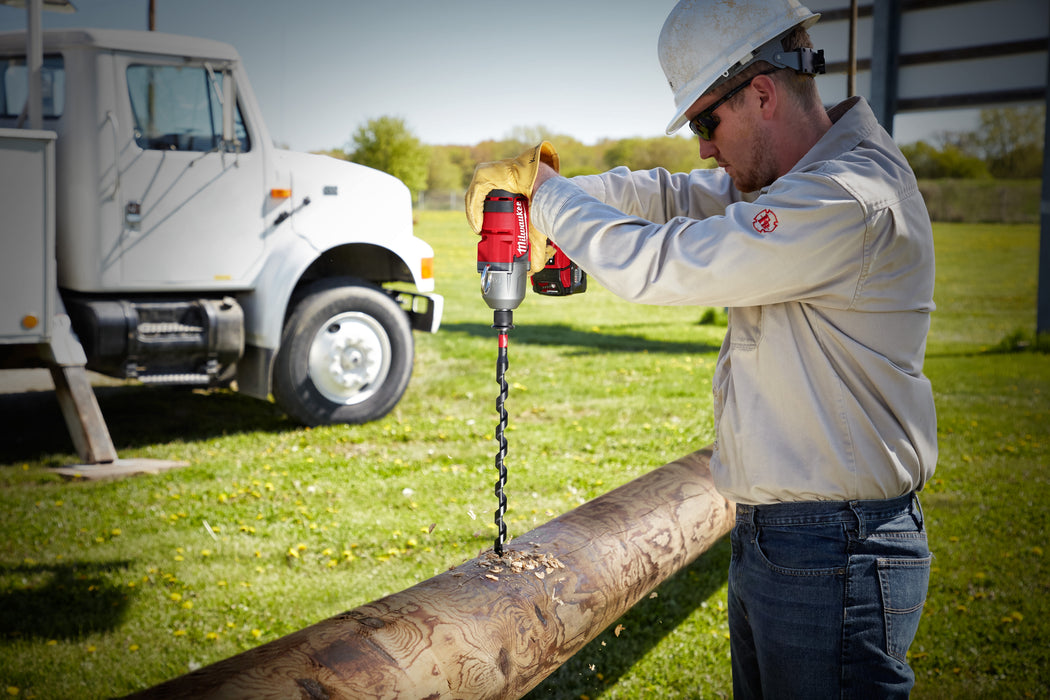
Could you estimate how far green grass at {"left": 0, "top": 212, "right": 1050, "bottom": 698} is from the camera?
2990 mm

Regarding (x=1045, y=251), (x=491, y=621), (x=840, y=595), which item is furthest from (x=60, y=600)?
(x=1045, y=251)

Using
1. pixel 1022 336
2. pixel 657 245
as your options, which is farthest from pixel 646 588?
pixel 1022 336

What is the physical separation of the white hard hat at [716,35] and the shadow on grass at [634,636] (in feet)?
5.53

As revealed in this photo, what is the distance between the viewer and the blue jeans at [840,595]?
148 centimetres

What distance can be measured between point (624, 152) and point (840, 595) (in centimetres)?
420

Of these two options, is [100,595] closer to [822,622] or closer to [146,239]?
[146,239]

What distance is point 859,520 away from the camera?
1473mm

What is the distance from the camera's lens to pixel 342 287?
5758 millimetres

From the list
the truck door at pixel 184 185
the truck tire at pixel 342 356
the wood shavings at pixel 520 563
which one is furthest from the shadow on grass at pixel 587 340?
the wood shavings at pixel 520 563

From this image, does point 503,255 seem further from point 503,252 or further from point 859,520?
point 859,520

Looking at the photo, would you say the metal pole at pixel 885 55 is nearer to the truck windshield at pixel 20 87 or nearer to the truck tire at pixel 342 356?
the truck tire at pixel 342 356

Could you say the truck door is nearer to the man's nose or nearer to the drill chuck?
the drill chuck

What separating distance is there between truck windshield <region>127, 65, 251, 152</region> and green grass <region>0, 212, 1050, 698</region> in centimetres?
139

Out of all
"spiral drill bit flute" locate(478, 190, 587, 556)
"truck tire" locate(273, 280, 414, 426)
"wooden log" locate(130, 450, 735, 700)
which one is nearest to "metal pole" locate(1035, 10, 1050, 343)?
"truck tire" locate(273, 280, 414, 426)
